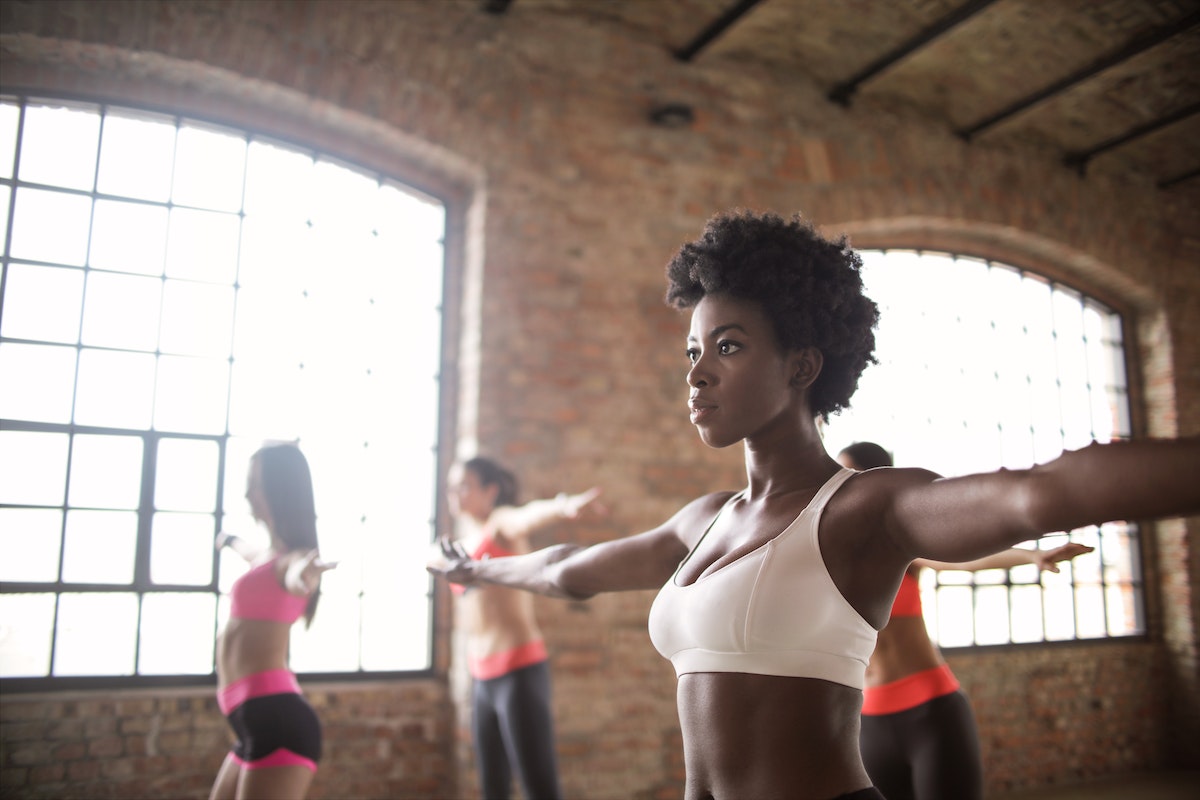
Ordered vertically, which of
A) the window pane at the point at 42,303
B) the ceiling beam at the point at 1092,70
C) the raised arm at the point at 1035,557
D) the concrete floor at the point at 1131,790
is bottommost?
the concrete floor at the point at 1131,790

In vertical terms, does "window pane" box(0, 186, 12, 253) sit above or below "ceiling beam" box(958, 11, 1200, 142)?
below

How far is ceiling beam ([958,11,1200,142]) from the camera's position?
5016mm

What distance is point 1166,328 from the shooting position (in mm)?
7297

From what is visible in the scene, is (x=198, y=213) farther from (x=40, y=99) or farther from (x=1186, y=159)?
(x=1186, y=159)

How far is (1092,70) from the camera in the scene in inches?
219

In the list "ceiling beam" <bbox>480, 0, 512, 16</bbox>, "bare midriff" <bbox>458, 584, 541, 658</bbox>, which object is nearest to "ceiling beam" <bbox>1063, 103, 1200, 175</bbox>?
"ceiling beam" <bbox>480, 0, 512, 16</bbox>

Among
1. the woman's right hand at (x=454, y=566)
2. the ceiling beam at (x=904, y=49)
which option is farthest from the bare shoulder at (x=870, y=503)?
the ceiling beam at (x=904, y=49)

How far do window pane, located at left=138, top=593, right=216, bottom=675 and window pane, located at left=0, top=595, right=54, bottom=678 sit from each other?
364 mm

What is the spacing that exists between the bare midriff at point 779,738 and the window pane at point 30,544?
11.5ft

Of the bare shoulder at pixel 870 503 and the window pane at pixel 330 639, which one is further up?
the bare shoulder at pixel 870 503

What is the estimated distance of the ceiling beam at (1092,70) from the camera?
502 centimetres

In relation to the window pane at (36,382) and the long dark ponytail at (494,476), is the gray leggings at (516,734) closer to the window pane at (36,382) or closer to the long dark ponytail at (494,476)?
the long dark ponytail at (494,476)

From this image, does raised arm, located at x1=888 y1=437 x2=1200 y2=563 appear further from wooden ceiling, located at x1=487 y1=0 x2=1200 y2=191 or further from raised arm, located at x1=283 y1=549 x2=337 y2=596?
wooden ceiling, located at x1=487 y1=0 x2=1200 y2=191

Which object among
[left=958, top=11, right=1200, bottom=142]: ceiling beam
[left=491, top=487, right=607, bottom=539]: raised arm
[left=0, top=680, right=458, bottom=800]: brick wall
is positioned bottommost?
[left=0, top=680, right=458, bottom=800]: brick wall
